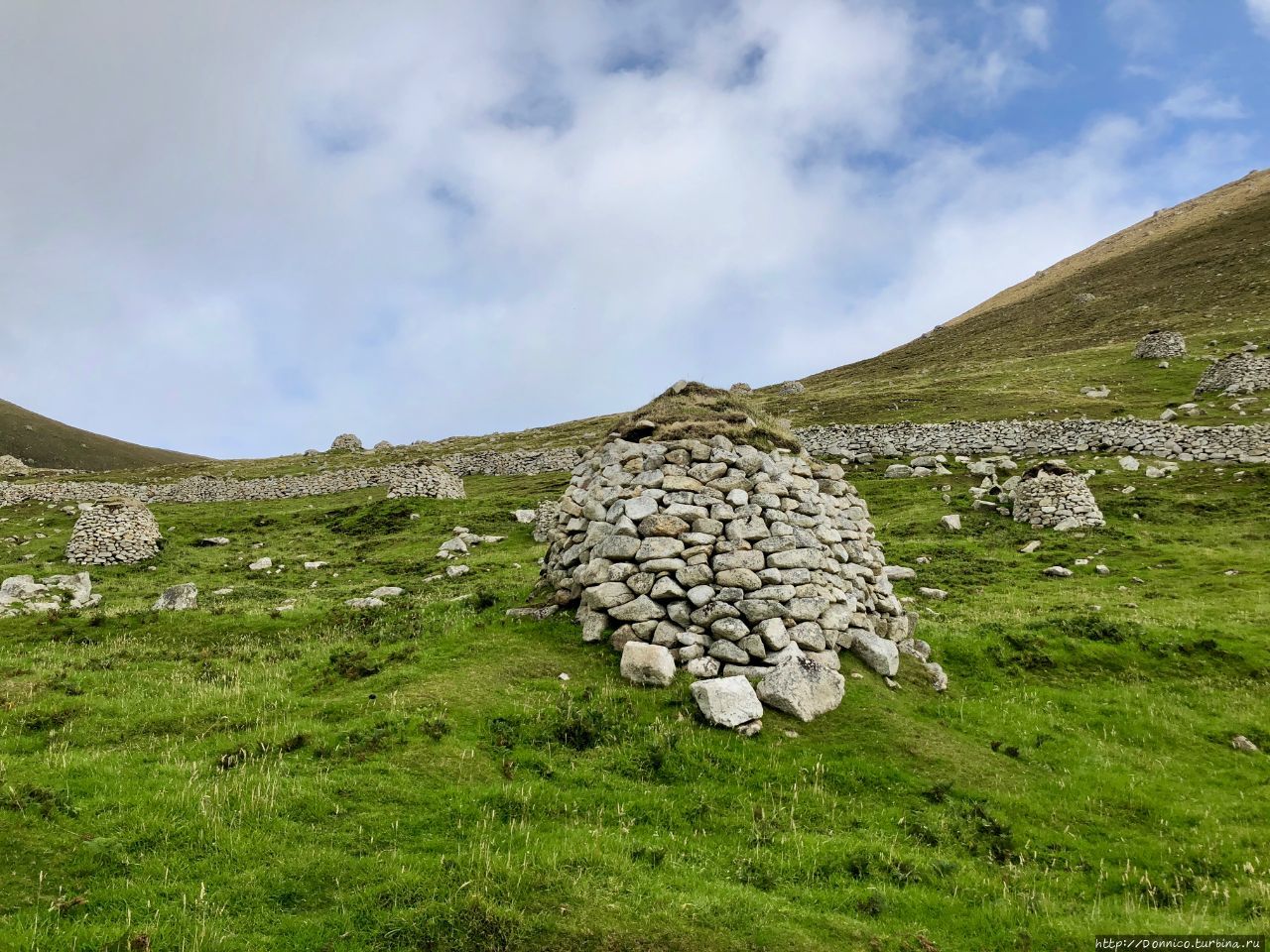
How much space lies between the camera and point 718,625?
12.4 m

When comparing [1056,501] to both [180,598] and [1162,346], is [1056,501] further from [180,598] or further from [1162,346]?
[1162,346]

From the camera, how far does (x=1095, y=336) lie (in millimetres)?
79000

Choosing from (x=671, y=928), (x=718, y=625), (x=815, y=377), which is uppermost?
(x=815, y=377)

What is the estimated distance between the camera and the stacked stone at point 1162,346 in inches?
2337

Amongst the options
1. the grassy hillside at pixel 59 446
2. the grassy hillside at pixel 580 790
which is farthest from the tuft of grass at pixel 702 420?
the grassy hillside at pixel 59 446

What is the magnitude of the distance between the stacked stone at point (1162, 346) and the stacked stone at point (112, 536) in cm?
7735

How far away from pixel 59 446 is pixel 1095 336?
182 m

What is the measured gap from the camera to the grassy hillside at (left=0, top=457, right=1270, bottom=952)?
6426mm

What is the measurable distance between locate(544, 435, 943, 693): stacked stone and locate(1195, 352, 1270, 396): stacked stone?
155ft

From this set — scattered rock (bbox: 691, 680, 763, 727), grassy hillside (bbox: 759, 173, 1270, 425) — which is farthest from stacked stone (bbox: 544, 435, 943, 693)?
grassy hillside (bbox: 759, 173, 1270, 425)

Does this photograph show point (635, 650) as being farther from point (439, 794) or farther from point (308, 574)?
point (308, 574)

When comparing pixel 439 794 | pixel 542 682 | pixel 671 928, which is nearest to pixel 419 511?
pixel 542 682

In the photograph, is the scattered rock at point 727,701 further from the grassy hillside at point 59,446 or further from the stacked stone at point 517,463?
the grassy hillside at point 59,446

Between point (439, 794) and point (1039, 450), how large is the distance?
45334mm
